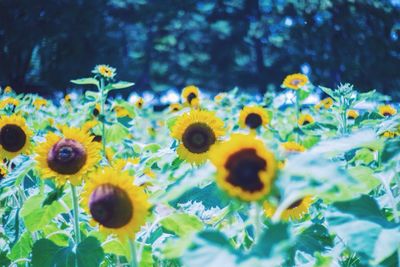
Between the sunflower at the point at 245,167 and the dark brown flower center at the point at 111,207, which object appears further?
the dark brown flower center at the point at 111,207

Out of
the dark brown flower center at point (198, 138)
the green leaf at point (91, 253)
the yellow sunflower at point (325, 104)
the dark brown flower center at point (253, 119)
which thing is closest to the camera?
the green leaf at point (91, 253)

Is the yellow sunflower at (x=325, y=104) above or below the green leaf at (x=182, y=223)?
above

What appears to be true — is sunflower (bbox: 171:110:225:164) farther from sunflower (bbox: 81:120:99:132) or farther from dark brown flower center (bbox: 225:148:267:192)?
dark brown flower center (bbox: 225:148:267:192)

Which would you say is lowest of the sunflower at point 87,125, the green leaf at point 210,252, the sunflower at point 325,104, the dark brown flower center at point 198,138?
the green leaf at point 210,252

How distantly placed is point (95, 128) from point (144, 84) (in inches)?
894

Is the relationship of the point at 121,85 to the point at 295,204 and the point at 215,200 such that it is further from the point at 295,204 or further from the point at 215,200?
A: the point at 295,204

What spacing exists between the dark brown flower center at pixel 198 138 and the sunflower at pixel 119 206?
28.7 inches

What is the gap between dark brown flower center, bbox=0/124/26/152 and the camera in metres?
2.30

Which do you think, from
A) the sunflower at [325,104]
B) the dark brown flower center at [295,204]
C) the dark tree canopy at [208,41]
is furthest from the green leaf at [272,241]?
the dark tree canopy at [208,41]

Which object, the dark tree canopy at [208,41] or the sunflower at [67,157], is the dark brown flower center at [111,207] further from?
the dark tree canopy at [208,41]

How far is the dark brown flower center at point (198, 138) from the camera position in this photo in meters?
2.07

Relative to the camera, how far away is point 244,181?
1046mm

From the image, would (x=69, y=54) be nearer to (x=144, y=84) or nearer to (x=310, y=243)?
(x=144, y=84)

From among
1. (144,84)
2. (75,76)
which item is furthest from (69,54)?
(144,84)
